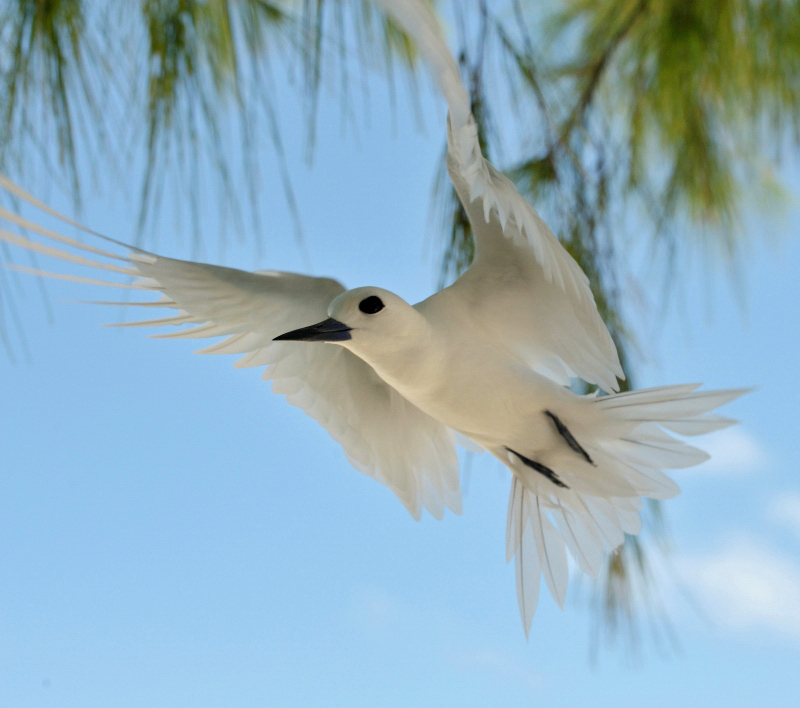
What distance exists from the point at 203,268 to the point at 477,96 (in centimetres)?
32

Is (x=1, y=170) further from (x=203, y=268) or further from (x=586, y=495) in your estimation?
(x=586, y=495)

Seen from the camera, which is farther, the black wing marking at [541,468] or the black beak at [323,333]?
the black wing marking at [541,468]

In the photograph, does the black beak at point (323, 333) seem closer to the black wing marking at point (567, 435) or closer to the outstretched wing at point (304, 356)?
the outstretched wing at point (304, 356)

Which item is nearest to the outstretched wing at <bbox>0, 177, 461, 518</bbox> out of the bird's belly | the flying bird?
the flying bird

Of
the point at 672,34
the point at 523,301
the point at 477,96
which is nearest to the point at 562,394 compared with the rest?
the point at 523,301

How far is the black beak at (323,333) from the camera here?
635 millimetres

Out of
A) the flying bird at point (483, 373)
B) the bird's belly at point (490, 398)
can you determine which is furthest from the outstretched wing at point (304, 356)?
the bird's belly at point (490, 398)

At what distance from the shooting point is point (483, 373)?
2.43ft

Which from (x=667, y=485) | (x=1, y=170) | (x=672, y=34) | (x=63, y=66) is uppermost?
(x=672, y=34)

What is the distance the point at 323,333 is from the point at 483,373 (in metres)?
0.16

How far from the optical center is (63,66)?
0.78 metres

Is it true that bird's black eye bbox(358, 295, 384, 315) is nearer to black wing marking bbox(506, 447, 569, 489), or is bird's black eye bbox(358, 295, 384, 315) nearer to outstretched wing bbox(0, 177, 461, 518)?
outstretched wing bbox(0, 177, 461, 518)

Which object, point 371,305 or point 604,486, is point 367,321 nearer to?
point 371,305

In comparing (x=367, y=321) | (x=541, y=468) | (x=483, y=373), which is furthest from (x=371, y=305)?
(x=541, y=468)
